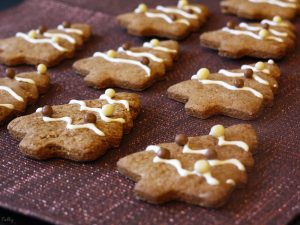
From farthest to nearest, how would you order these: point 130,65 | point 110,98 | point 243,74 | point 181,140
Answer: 1. point 130,65
2. point 243,74
3. point 110,98
4. point 181,140

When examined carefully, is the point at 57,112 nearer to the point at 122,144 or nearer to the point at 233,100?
the point at 122,144

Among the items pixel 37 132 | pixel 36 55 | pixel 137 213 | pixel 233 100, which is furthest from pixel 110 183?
pixel 36 55

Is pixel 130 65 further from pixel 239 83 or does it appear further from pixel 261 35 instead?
pixel 261 35

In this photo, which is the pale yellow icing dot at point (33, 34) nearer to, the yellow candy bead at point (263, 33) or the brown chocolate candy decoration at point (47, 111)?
the brown chocolate candy decoration at point (47, 111)

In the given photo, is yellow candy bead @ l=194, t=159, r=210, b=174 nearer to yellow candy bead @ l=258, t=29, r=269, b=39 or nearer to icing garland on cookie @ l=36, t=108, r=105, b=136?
icing garland on cookie @ l=36, t=108, r=105, b=136

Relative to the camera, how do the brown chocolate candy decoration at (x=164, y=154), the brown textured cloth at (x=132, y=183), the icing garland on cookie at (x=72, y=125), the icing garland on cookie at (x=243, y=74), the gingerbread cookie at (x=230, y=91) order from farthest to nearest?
the icing garland on cookie at (x=243, y=74), the gingerbread cookie at (x=230, y=91), the icing garland on cookie at (x=72, y=125), the brown chocolate candy decoration at (x=164, y=154), the brown textured cloth at (x=132, y=183)

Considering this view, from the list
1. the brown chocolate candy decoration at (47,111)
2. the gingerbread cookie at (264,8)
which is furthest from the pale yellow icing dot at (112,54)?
the gingerbread cookie at (264,8)

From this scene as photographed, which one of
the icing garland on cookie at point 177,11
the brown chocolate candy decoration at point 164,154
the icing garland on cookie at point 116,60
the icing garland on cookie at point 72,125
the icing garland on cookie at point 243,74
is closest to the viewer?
the brown chocolate candy decoration at point 164,154

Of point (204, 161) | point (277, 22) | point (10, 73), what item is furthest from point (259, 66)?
point (10, 73)
